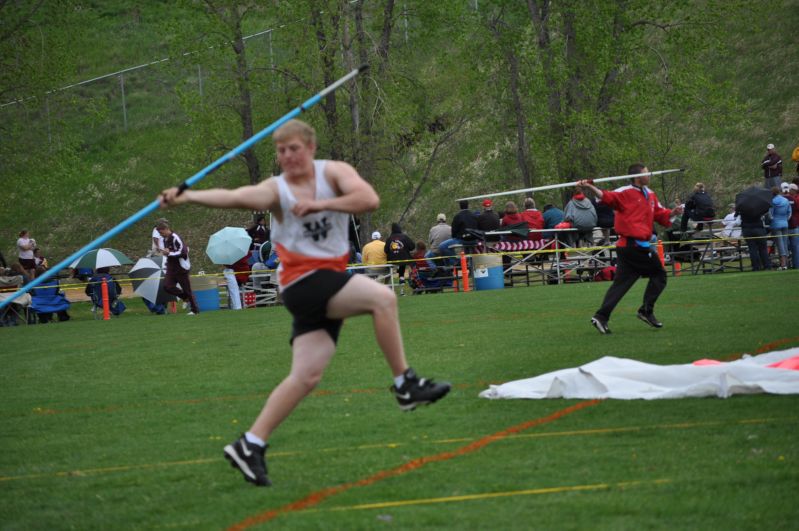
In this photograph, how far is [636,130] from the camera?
38156 mm

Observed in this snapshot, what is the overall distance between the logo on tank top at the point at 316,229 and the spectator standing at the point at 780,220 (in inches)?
905

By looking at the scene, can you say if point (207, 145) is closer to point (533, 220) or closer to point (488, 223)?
point (488, 223)

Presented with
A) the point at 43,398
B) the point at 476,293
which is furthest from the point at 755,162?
the point at 43,398

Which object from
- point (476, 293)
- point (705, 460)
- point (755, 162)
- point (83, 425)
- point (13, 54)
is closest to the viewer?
point (705, 460)

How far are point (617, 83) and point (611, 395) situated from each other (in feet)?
100

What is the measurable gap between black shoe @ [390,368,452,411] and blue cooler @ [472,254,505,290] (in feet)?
73.0

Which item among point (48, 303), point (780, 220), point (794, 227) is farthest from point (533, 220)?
point (48, 303)

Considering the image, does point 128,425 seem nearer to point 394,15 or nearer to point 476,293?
point 476,293

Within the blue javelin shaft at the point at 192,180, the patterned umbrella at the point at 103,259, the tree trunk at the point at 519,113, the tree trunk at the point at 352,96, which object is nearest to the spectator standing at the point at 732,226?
the tree trunk at the point at 519,113

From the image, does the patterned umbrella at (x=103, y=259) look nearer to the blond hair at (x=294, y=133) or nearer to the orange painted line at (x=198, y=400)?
the orange painted line at (x=198, y=400)

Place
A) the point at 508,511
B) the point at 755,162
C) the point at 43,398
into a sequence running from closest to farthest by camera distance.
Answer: the point at 508,511
the point at 43,398
the point at 755,162

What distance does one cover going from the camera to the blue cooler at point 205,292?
29109 millimetres

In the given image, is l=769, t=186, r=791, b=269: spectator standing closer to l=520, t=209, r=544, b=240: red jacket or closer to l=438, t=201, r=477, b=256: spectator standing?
l=520, t=209, r=544, b=240: red jacket

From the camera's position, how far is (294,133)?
684 centimetres
